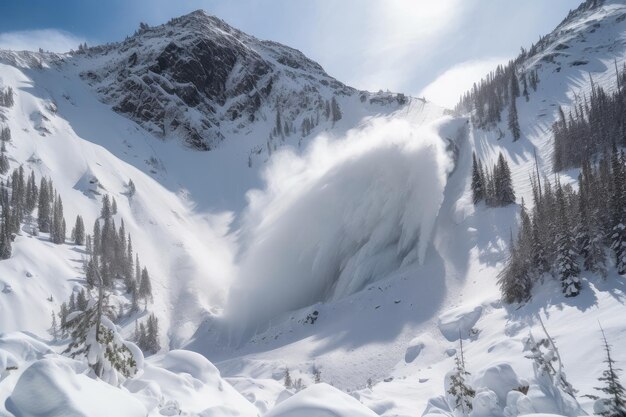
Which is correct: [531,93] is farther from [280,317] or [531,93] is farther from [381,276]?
[280,317]

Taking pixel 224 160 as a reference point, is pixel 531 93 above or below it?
above

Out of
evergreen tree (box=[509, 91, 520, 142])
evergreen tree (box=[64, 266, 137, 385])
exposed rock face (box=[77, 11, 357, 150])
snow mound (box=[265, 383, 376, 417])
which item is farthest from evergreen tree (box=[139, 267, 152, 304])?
evergreen tree (box=[509, 91, 520, 142])

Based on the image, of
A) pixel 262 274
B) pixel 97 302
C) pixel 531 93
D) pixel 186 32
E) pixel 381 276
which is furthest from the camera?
pixel 186 32

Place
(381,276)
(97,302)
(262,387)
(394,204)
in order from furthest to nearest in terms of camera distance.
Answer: (394,204) → (381,276) → (262,387) → (97,302)

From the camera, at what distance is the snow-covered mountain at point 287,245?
13.7m

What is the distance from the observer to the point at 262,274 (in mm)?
60156

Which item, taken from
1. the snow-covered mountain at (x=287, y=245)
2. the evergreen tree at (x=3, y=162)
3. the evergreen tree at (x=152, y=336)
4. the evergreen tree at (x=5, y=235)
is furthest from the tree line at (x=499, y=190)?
the evergreen tree at (x=3, y=162)

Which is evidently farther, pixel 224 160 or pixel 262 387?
pixel 224 160

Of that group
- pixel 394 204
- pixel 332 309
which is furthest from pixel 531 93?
pixel 332 309

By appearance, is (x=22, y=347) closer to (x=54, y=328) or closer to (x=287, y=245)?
(x=287, y=245)

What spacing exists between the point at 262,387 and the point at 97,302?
17096 millimetres

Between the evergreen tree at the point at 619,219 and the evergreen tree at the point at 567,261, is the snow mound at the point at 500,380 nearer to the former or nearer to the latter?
the evergreen tree at the point at 567,261

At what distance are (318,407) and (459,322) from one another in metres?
29.6

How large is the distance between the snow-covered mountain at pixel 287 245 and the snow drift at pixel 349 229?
275 millimetres
